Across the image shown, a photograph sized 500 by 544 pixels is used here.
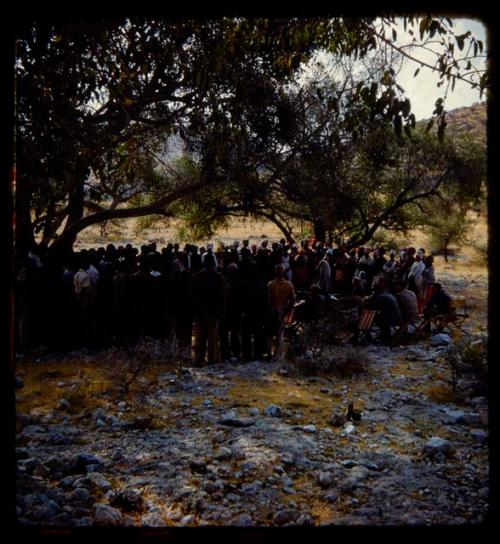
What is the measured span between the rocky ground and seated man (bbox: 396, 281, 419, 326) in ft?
6.60

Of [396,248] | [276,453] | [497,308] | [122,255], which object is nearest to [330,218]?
[122,255]

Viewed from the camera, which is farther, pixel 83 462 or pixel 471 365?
pixel 471 365

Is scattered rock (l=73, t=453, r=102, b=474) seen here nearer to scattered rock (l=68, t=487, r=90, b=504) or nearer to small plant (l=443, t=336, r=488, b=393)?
scattered rock (l=68, t=487, r=90, b=504)

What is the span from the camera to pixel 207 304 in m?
9.52

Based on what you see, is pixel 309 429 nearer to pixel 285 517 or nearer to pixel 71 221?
pixel 285 517

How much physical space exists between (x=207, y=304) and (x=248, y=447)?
145 inches

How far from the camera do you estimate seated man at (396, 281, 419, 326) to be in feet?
37.8

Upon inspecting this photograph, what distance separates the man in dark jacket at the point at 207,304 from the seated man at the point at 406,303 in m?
4.01

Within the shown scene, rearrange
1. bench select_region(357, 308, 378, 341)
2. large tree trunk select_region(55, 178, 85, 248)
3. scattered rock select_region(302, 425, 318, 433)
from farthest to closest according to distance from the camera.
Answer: large tree trunk select_region(55, 178, 85, 248) → bench select_region(357, 308, 378, 341) → scattered rock select_region(302, 425, 318, 433)

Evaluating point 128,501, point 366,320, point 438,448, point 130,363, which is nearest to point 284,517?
point 128,501

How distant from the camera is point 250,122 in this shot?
1406cm

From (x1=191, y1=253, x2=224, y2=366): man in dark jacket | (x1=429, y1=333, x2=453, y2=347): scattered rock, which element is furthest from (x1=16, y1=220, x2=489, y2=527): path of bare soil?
(x1=429, y1=333, x2=453, y2=347): scattered rock

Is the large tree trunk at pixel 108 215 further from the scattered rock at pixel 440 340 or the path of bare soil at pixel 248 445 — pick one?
the scattered rock at pixel 440 340

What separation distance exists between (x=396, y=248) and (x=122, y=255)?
55.8ft
